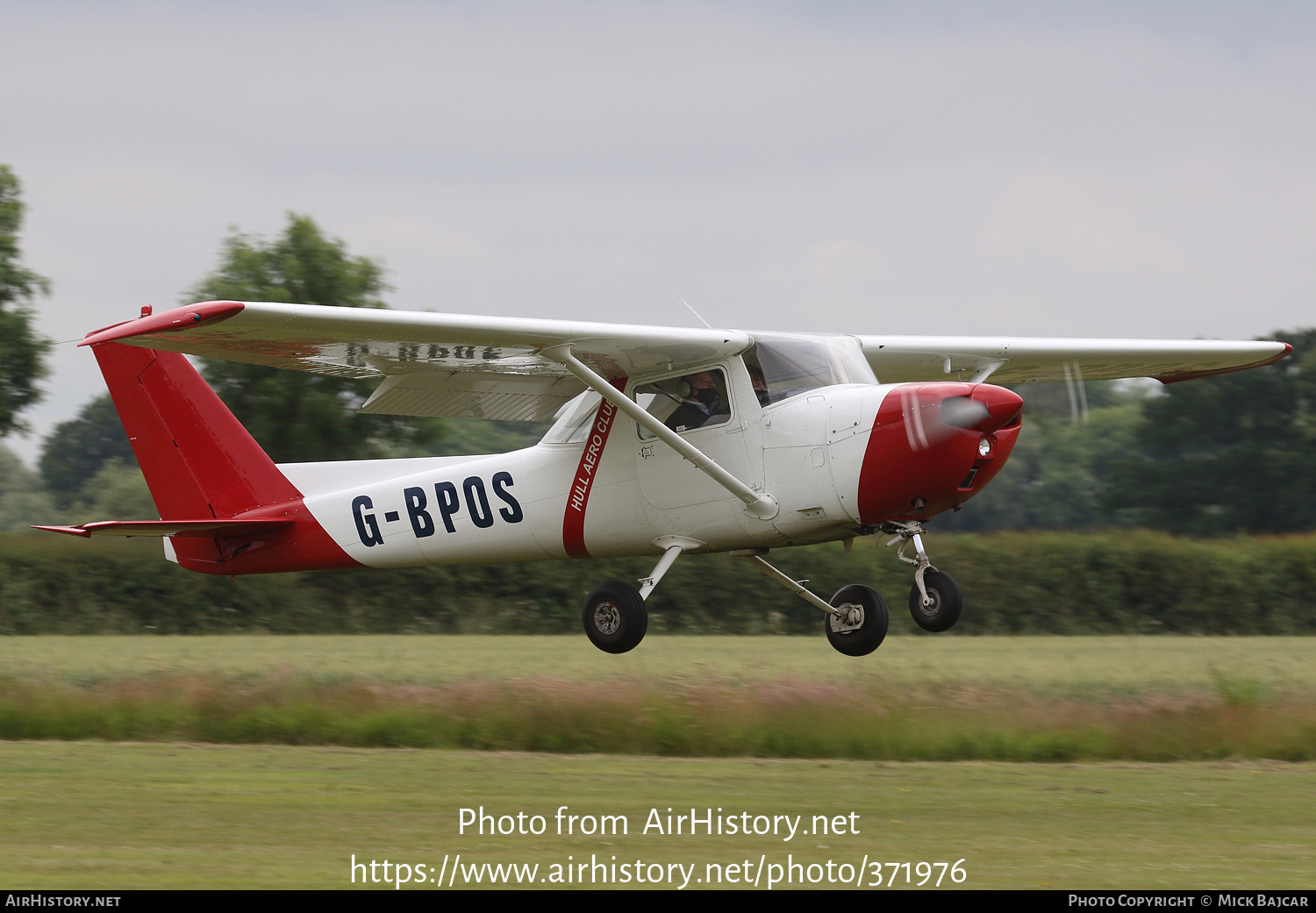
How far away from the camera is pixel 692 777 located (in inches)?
552

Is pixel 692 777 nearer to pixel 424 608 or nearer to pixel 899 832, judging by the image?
pixel 899 832

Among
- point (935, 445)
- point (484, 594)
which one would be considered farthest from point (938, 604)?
point (484, 594)

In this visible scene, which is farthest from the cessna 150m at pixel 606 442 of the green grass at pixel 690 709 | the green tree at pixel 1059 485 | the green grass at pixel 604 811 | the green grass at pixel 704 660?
the green tree at pixel 1059 485

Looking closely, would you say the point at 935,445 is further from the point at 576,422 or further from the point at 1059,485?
the point at 1059,485

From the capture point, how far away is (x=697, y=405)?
1309 centimetres

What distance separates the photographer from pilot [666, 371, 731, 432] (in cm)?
1299

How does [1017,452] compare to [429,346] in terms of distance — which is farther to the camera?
[1017,452]

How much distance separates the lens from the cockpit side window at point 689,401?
1297cm

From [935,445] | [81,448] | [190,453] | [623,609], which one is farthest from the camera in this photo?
[81,448]

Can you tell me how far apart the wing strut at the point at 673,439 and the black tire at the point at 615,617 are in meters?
1.41

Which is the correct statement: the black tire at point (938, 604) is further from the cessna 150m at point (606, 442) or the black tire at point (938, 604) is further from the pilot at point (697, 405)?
the pilot at point (697, 405)

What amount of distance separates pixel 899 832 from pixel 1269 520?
47505 millimetres

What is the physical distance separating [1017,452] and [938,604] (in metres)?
63.1

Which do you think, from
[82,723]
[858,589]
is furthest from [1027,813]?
[82,723]
